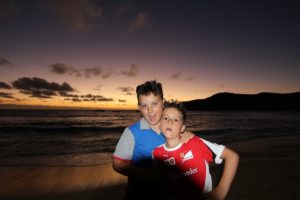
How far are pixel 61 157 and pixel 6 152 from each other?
11.3 feet

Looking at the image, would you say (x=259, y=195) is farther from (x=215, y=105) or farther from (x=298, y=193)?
Result: (x=215, y=105)

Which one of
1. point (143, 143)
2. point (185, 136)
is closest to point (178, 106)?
point (185, 136)

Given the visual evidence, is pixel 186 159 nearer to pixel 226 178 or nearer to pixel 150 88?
pixel 226 178

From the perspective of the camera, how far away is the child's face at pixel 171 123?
238cm

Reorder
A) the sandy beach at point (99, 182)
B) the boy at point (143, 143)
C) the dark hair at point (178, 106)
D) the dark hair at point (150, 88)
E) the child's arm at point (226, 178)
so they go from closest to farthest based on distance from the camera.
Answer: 1. the child's arm at point (226, 178)
2. the boy at point (143, 143)
3. the dark hair at point (178, 106)
4. the dark hair at point (150, 88)
5. the sandy beach at point (99, 182)

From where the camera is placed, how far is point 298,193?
5176 mm

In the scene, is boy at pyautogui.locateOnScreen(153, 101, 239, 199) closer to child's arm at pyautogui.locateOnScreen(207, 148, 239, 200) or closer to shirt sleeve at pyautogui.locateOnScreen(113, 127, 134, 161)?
child's arm at pyautogui.locateOnScreen(207, 148, 239, 200)

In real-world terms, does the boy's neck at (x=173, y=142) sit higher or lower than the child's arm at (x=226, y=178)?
higher

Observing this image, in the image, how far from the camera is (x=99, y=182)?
7.23 meters

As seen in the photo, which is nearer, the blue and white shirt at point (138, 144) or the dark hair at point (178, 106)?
the blue and white shirt at point (138, 144)

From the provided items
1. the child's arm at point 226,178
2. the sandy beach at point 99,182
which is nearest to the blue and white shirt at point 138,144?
the child's arm at point 226,178

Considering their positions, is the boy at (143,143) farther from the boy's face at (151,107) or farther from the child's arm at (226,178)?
the child's arm at (226,178)

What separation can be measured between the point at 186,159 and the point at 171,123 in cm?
40

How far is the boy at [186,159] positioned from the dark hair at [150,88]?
0.86ft
